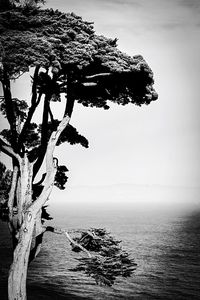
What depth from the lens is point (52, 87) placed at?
10523mm

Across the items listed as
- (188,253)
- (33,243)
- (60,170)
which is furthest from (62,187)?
(188,253)

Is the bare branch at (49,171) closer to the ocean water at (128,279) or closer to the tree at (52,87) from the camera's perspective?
the tree at (52,87)

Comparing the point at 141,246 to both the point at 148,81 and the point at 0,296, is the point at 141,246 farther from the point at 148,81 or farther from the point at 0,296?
the point at 148,81

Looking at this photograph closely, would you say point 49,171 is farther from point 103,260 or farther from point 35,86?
point 103,260

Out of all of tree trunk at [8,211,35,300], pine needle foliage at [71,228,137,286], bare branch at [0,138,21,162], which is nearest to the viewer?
pine needle foliage at [71,228,137,286]

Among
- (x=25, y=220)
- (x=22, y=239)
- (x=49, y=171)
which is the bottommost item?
(x=22, y=239)

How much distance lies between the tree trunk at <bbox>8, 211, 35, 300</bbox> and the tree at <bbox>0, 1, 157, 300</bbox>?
30mm

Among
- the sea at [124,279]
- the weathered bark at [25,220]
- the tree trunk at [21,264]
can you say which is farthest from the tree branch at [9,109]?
the sea at [124,279]

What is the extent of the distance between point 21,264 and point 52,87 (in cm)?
639

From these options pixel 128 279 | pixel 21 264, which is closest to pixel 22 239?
pixel 21 264

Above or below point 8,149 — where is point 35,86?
above

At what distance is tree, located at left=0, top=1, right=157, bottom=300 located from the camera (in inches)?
324

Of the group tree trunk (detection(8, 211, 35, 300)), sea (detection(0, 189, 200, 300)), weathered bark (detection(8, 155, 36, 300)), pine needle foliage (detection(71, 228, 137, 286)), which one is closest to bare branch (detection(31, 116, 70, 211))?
weathered bark (detection(8, 155, 36, 300))

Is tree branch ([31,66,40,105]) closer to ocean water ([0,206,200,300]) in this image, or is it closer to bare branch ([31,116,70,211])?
bare branch ([31,116,70,211])
